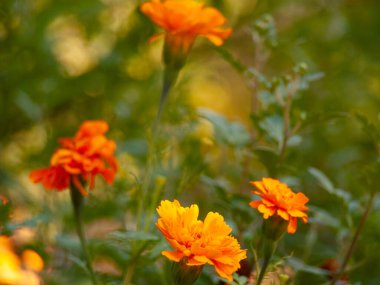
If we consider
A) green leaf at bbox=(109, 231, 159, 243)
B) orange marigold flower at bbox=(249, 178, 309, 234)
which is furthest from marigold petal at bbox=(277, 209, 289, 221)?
green leaf at bbox=(109, 231, 159, 243)

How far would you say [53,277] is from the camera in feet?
2.54

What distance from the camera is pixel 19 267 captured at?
65cm

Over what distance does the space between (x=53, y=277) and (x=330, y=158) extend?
1.86ft

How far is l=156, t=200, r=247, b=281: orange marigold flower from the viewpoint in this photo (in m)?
0.46

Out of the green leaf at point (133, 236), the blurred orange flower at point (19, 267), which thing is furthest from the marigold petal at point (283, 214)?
the blurred orange flower at point (19, 267)

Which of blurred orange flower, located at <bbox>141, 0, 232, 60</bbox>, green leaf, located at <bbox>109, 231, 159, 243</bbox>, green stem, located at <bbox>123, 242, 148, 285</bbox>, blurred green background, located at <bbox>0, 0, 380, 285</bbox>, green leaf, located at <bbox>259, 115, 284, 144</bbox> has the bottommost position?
blurred green background, located at <bbox>0, 0, 380, 285</bbox>

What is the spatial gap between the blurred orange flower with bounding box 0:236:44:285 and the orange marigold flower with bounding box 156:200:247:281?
0.54 feet

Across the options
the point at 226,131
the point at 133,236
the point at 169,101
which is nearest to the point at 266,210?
the point at 133,236

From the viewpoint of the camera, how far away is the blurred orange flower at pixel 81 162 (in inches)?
22.8

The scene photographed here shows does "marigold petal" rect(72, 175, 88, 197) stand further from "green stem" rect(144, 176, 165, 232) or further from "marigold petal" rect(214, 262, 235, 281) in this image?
"marigold petal" rect(214, 262, 235, 281)

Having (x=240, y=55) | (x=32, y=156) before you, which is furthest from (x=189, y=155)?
(x=240, y=55)

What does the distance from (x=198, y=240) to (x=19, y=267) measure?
0.88ft

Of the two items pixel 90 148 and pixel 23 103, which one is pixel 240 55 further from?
pixel 90 148

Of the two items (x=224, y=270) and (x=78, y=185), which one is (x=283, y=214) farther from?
(x=78, y=185)
